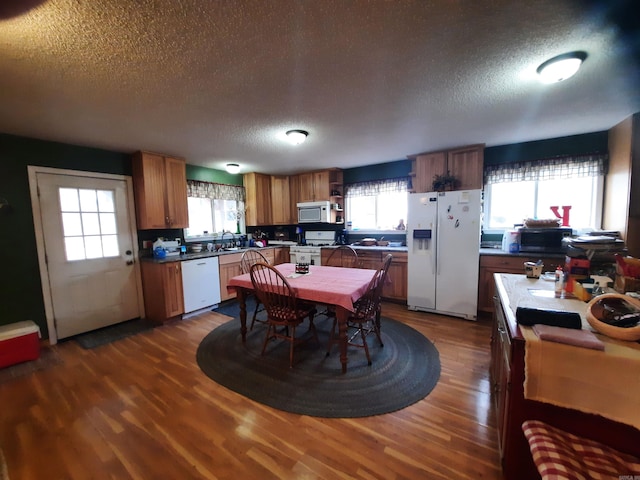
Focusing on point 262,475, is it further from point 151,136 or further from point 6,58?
point 151,136

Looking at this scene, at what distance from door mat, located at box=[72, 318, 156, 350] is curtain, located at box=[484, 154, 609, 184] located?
5.11 m

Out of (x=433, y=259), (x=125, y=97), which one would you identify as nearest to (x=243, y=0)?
(x=125, y=97)

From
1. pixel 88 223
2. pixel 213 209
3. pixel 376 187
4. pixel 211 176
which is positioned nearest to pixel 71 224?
pixel 88 223

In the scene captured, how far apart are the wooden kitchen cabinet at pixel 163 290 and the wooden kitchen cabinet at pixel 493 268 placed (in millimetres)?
4038

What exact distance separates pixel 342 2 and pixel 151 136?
260 cm

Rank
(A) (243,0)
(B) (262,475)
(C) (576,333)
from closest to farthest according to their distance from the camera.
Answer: (C) (576,333), (A) (243,0), (B) (262,475)

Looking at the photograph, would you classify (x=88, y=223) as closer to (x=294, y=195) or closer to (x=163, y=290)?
(x=163, y=290)

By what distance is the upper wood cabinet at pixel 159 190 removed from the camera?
3.44m

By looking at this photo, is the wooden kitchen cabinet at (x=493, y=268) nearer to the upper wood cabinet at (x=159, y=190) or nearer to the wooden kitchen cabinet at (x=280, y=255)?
the wooden kitchen cabinet at (x=280, y=255)

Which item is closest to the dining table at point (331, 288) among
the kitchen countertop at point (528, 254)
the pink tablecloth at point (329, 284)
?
the pink tablecloth at point (329, 284)

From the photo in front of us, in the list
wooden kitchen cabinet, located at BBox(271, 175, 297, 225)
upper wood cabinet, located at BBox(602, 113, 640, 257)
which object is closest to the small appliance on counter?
wooden kitchen cabinet, located at BBox(271, 175, 297, 225)

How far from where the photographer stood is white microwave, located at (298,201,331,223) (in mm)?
4715

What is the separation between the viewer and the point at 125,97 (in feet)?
6.35

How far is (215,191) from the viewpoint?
4574mm
